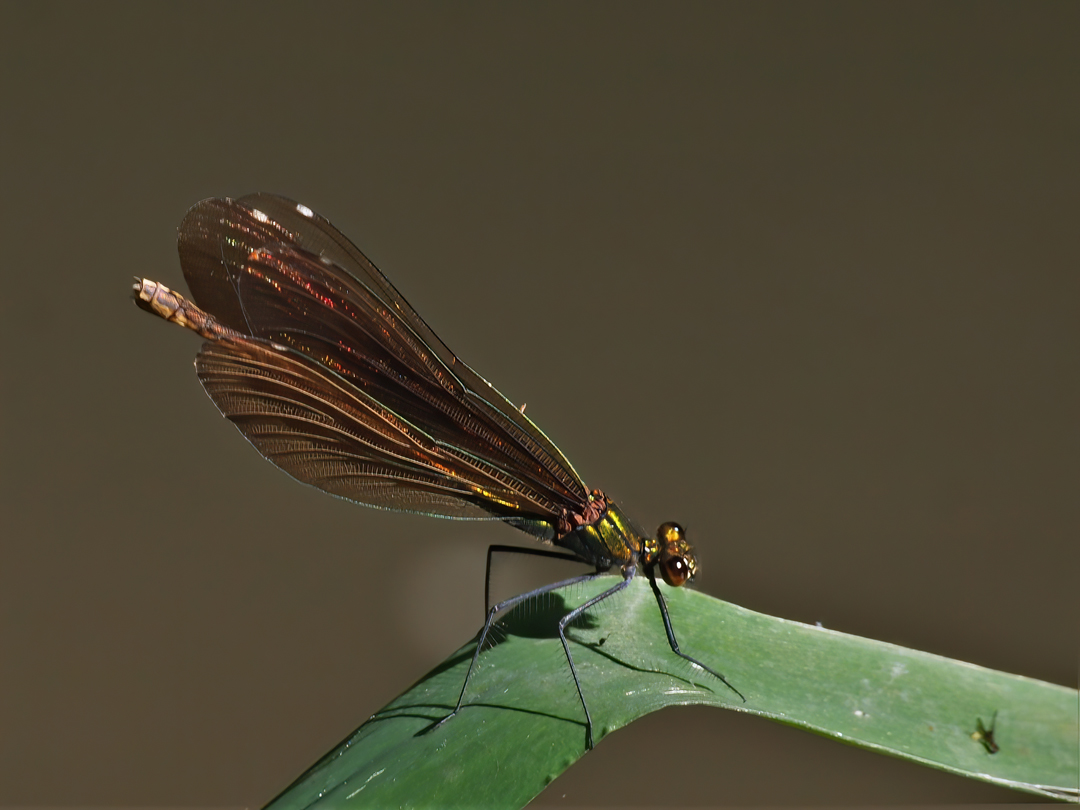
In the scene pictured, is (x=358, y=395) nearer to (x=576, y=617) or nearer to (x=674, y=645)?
(x=576, y=617)

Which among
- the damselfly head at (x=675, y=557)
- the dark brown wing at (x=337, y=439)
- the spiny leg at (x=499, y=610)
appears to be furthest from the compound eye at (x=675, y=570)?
the dark brown wing at (x=337, y=439)

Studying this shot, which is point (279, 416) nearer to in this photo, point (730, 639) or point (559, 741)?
point (559, 741)

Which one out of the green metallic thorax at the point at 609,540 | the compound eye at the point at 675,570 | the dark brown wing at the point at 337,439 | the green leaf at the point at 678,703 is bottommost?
the green leaf at the point at 678,703

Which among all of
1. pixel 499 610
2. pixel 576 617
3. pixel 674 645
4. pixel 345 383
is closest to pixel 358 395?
pixel 345 383

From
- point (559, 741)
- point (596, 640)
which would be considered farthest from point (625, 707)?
point (596, 640)

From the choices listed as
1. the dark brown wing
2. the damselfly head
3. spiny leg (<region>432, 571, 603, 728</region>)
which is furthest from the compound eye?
the dark brown wing

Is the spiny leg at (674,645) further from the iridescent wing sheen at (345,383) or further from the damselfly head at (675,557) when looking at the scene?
the iridescent wing sheen at (345,383)
